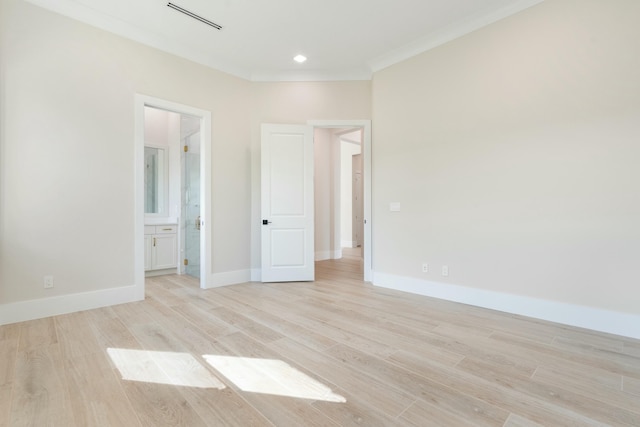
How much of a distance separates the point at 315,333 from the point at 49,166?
9.87 ft

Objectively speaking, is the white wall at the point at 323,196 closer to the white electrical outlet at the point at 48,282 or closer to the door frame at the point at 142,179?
the door frame at the point at 142,179

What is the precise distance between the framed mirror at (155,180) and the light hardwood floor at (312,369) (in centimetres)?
247

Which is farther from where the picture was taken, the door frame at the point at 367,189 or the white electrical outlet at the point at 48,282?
the door frame at the point at 367,189

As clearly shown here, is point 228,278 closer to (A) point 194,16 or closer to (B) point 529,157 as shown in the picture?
(A) point 194,16

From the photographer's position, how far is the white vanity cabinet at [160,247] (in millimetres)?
4691

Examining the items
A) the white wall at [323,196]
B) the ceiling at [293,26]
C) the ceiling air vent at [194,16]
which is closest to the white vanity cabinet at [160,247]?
the ceiling at [293,26]

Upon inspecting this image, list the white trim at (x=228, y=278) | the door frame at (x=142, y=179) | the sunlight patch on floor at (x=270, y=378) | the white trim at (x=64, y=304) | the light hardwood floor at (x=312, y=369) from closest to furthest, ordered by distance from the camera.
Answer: the light hardwood floor at (x=312, y=369), the sunlight patch on floor at (x=270, y=378), the white trim at (x=64, y=304), the door frame at (x=142, y=179), the white trim at (x=228, y=278)

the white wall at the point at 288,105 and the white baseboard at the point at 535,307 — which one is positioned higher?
the white wall at the point at 288,105

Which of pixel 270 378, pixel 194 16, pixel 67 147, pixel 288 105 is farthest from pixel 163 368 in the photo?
pixel 288 105

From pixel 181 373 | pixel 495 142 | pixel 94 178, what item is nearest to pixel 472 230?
pixel 495 142

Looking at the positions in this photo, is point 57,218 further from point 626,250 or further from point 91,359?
point 626,250

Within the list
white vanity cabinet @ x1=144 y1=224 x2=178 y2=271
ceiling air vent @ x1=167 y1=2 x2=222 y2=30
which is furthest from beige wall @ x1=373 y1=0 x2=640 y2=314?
white vanity cabinet @ x1=144 y1=224 x2=178 y2=271

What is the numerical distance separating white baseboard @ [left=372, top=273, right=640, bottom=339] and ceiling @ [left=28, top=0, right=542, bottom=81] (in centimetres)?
291

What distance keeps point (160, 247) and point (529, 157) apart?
16.8ft
